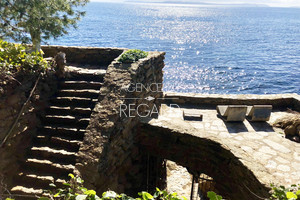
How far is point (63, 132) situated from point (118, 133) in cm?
162

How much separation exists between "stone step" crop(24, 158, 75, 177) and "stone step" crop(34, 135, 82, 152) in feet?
1.66

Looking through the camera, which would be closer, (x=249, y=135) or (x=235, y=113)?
(x=249, y=135)

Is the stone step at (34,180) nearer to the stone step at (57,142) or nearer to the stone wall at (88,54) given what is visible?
the stone step at (57,142)

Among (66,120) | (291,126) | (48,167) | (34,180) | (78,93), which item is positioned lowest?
(34,180)

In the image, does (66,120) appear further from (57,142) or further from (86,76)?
(86,76)

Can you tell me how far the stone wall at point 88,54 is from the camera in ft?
35.3

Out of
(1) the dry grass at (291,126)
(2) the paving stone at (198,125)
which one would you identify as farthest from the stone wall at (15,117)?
(1) the dry grass at (291,126)

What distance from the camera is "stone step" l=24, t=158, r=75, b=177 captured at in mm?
6117

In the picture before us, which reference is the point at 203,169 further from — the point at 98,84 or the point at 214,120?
the point at 98,84

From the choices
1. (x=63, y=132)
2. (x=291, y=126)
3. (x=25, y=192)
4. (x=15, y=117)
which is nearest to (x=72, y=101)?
(x=63, y=132)

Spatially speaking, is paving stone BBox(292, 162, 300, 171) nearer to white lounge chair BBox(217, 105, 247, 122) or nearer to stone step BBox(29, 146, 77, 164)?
white lounge chair BBox(217, 105, 247, 122)

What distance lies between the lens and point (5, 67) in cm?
643

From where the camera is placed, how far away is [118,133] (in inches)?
265

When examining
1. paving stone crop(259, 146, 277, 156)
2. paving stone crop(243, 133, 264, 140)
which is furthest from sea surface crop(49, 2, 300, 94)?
paving stone crop(259, 146, 277, 156)
